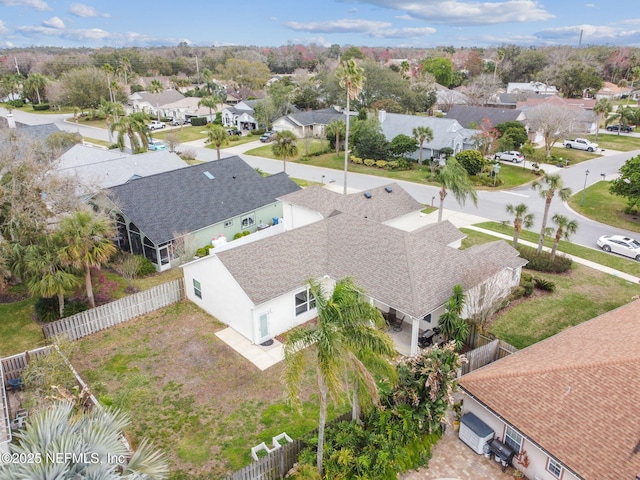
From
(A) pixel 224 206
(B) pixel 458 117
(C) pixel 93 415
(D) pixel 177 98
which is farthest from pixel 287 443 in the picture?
(D) pixel 177 98

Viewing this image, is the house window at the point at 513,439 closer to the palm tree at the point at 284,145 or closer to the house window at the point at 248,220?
the house window at the point at 248,220

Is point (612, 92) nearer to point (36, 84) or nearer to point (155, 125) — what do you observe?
point (155, 125)

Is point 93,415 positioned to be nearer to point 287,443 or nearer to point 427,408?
point 287,443

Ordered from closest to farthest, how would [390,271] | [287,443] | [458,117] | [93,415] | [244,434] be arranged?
[93,415]
[287,443]
[244,434]
[390,271]
[458,117]

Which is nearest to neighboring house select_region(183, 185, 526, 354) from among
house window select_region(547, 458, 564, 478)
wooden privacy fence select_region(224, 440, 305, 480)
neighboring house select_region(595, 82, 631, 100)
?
house window select_region(547, 458, 564, 478)

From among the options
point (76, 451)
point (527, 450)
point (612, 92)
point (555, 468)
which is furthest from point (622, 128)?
point (76, 451)

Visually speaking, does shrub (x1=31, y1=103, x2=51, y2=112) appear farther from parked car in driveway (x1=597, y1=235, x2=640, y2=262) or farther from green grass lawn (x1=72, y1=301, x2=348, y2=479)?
parked car in driveway (x1=597, y1=235, x2=640, y2=262)
